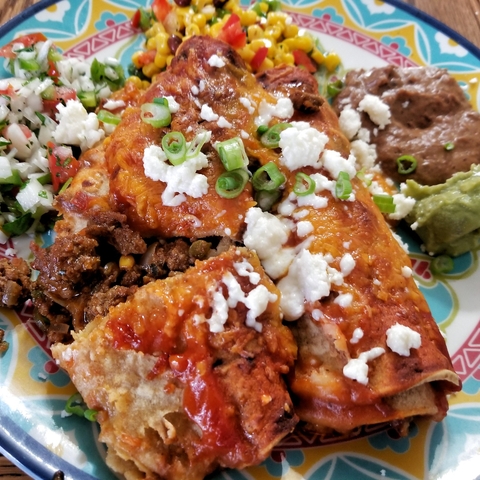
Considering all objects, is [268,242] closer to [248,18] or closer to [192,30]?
[192,30]

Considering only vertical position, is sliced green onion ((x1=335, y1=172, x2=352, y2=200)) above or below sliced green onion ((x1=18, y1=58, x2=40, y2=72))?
below

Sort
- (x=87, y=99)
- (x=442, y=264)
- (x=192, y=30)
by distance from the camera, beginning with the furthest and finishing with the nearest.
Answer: (x=192, y=30), (x=87, y=99), (x=442, y=264)

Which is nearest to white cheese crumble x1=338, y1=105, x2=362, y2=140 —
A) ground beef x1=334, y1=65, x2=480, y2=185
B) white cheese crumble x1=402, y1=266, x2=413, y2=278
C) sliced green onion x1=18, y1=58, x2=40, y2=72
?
ground beef x1=334, y1=65, x2=480, y2=185

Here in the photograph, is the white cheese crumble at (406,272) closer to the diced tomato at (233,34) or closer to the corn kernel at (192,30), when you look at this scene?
the diced tomato at (233,34)

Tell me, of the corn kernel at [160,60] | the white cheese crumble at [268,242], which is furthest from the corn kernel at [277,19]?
the white cheese crumble at [268,242]

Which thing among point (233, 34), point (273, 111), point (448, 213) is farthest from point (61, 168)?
point (448, 213)

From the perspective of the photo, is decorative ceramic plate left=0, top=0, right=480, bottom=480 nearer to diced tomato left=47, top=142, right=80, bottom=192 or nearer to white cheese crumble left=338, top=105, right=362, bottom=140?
diced tomato left=47, top=142, right=80, bottom=192
